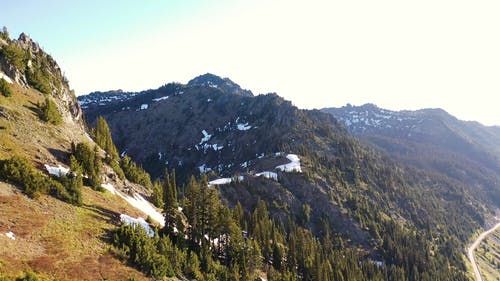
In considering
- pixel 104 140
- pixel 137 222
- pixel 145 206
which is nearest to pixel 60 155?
pixel 137 222

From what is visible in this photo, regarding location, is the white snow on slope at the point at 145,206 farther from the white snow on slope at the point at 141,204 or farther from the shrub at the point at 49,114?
the shrub at the point at 49,114

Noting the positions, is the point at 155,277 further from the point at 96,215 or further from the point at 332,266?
the point at 332,266

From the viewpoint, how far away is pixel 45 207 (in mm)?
46062

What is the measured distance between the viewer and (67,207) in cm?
4912

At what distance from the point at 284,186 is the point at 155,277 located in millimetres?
124338

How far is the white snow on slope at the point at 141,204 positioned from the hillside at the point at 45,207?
2.45m

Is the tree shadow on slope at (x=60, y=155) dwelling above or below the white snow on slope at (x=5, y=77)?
below

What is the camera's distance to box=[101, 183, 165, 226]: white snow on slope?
6882 cm

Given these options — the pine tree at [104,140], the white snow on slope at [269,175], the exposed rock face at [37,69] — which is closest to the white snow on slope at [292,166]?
the white snow on slope at [269,175]

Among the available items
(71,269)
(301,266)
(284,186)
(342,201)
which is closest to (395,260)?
(342,201)

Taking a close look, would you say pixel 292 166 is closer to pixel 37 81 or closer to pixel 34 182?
pixel 37 81

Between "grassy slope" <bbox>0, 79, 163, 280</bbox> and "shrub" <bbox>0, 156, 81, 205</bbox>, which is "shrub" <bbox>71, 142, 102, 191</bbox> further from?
"shrub" <bbox>0, 156, 81, 205</bbox>

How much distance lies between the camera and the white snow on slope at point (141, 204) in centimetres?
6882

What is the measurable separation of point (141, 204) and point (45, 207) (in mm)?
29972
